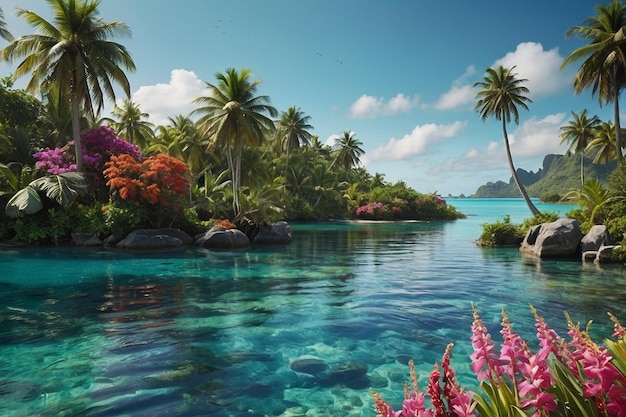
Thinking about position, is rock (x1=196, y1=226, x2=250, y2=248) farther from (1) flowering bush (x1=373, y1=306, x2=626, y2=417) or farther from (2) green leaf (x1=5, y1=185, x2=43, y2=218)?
(1) flowering bush (x1=373, y1=306, x2=626, y2=417)

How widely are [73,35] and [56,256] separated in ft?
45.2

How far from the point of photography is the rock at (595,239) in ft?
62.8

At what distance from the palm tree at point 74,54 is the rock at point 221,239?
8.92 meters

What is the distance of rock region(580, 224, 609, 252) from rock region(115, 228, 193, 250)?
71.4 ft

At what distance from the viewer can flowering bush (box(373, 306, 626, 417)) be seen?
1.52m

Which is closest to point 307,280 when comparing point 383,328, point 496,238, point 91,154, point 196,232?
point 383,328

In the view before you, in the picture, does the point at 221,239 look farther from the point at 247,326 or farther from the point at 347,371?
the point at 347,371

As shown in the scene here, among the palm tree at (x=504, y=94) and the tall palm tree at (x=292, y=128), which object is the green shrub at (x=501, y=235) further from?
the tall palm tree at (x=292, y=128)

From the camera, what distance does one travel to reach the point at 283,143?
49.5 m

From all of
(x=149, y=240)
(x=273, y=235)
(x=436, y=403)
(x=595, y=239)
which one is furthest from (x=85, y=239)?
(x=595, y=239)

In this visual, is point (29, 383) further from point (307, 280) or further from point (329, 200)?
point (329, 200)

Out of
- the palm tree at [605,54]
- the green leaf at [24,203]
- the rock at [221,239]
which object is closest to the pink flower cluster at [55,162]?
the green leaf at [24,203]

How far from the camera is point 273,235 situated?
87.9ft

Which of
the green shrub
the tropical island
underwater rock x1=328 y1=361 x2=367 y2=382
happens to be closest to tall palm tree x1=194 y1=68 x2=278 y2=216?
the tropical island
